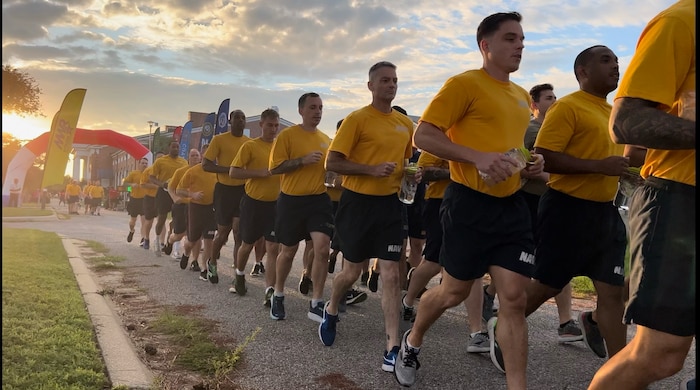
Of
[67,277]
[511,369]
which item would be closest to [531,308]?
[511,369]

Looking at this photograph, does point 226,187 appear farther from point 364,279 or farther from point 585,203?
point 585,203

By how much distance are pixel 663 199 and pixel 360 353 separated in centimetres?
292

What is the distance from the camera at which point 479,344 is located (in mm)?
4434

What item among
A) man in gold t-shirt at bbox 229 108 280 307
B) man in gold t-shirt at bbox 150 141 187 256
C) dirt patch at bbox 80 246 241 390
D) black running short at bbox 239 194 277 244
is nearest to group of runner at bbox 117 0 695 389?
man in gold t-shirt at bbox 229 108 280 307

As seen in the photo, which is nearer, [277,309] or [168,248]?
[277,309]

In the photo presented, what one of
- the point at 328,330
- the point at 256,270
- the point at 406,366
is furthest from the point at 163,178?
the point at 406,366

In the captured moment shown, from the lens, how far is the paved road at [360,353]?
380 centimetres

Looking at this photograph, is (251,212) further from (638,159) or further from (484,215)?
(638,159)

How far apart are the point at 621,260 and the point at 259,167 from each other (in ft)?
14.9

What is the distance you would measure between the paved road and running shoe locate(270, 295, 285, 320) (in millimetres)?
86

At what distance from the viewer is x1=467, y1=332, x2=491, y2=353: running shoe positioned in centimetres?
442

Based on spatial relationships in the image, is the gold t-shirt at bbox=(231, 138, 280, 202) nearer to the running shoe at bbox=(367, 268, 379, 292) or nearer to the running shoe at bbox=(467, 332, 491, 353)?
the running shoe at bbox=(367, 268, 379, 292)

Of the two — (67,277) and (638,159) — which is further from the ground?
(638,159)

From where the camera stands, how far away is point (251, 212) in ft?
22.8
